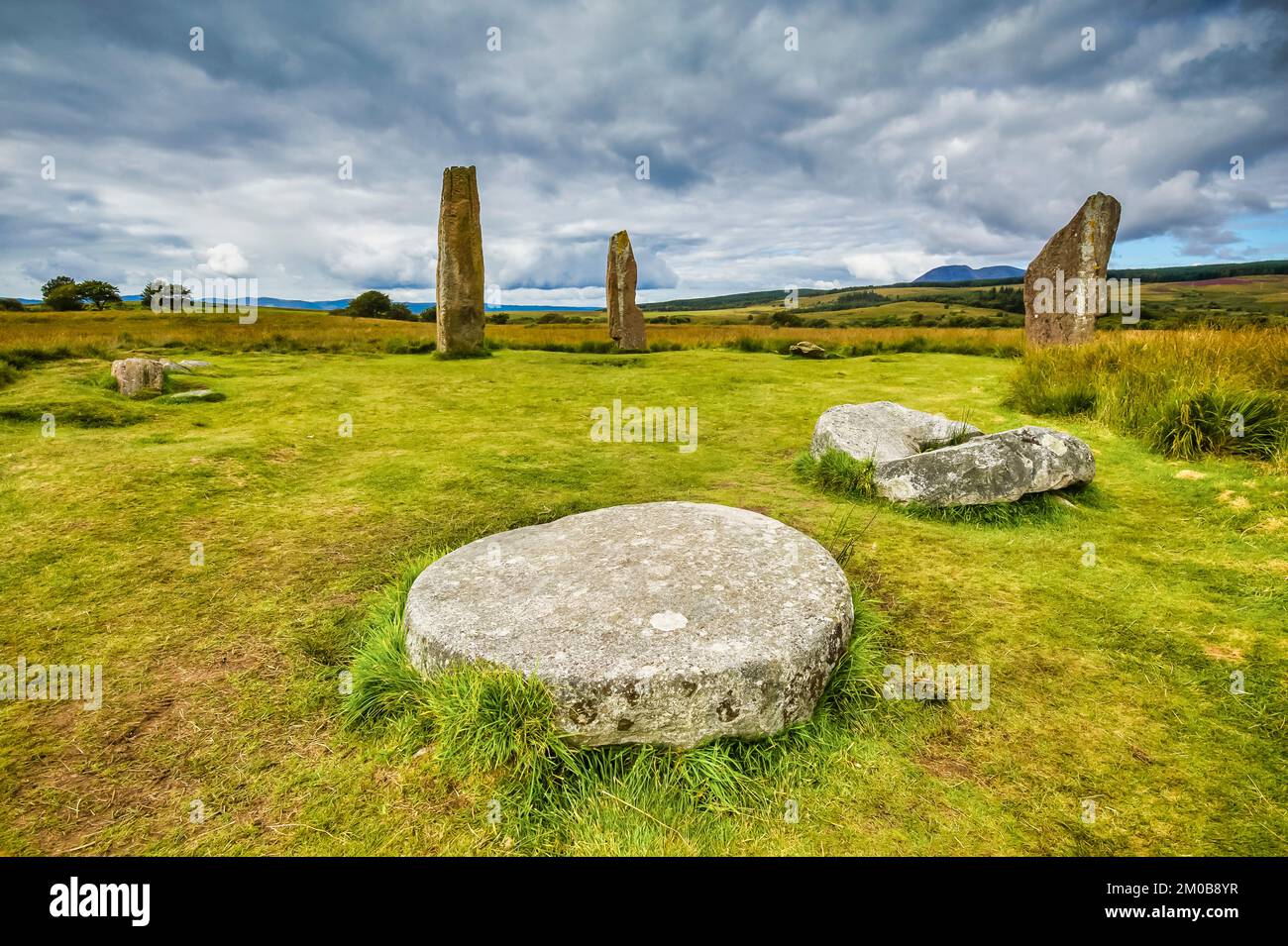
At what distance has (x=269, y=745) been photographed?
2.88 metres

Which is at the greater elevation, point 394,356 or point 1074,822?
point 394,356

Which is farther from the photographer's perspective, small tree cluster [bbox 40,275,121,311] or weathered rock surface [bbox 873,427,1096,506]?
small tree cluster [bbox 40,275,121,311]

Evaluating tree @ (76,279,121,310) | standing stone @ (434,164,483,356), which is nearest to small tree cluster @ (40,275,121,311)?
tree @ (76,279,121,310)

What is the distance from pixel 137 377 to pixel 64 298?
167 feet

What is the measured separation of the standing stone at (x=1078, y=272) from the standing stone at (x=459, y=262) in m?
12.5

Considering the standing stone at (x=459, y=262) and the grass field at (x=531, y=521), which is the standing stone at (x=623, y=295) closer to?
the standing stone at (x=459, y=262)

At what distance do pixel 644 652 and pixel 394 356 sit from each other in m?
14.7

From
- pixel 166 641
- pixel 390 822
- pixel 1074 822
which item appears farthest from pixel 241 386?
pixel 1074 822

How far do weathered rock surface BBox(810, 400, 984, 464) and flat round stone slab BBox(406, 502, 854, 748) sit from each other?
107 inches

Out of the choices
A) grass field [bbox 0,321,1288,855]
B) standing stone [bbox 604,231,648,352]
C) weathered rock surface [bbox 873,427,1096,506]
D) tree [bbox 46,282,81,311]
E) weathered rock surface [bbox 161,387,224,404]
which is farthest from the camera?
tree [bbox 46,282,81,311]

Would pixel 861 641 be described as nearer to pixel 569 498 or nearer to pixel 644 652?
pixel 644 652

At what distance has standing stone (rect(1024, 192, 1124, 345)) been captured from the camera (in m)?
13.2

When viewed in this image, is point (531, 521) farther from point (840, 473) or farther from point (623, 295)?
point (623, 295)

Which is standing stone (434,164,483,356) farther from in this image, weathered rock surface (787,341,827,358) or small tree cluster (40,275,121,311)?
small tree cluster (40,275,121,311)
